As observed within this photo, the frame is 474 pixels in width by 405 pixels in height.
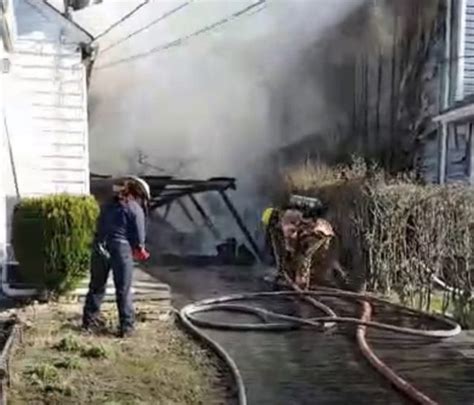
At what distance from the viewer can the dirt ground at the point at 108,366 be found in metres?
6.15

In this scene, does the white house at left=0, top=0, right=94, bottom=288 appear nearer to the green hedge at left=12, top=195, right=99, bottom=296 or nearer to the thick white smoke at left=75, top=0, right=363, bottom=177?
the green hedge at left=12, top=195, right=99, bottom=296

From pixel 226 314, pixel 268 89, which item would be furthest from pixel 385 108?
pixel 226 314

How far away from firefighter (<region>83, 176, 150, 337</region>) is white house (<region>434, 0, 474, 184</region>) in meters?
10.2

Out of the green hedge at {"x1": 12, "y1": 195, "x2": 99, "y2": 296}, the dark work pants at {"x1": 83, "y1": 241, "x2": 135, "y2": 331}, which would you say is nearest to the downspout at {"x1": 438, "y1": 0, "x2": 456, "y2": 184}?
the green hedge at {"x1": 12, "y1": 195, "x2": 99, "y2": 296}

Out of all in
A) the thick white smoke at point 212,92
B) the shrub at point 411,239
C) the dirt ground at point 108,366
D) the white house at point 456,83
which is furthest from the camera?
the thick white smoke at point 212,92

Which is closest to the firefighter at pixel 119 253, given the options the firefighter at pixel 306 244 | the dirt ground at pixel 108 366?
the dirt ground at pixel 108 366

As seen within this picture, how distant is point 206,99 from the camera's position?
25.5 meters

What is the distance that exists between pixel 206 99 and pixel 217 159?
1917mm

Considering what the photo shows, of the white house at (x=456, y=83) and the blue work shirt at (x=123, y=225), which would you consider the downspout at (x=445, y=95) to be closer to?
the white house at (x=456, y=83)

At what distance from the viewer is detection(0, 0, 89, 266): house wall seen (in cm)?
1212

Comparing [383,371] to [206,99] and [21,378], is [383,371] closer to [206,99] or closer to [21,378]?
[21,378]

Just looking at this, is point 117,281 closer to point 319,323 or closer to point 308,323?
point 308,323

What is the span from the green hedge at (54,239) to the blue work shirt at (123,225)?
154 centimetres

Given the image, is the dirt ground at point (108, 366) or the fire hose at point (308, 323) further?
the fire hose at point (308, 323)
